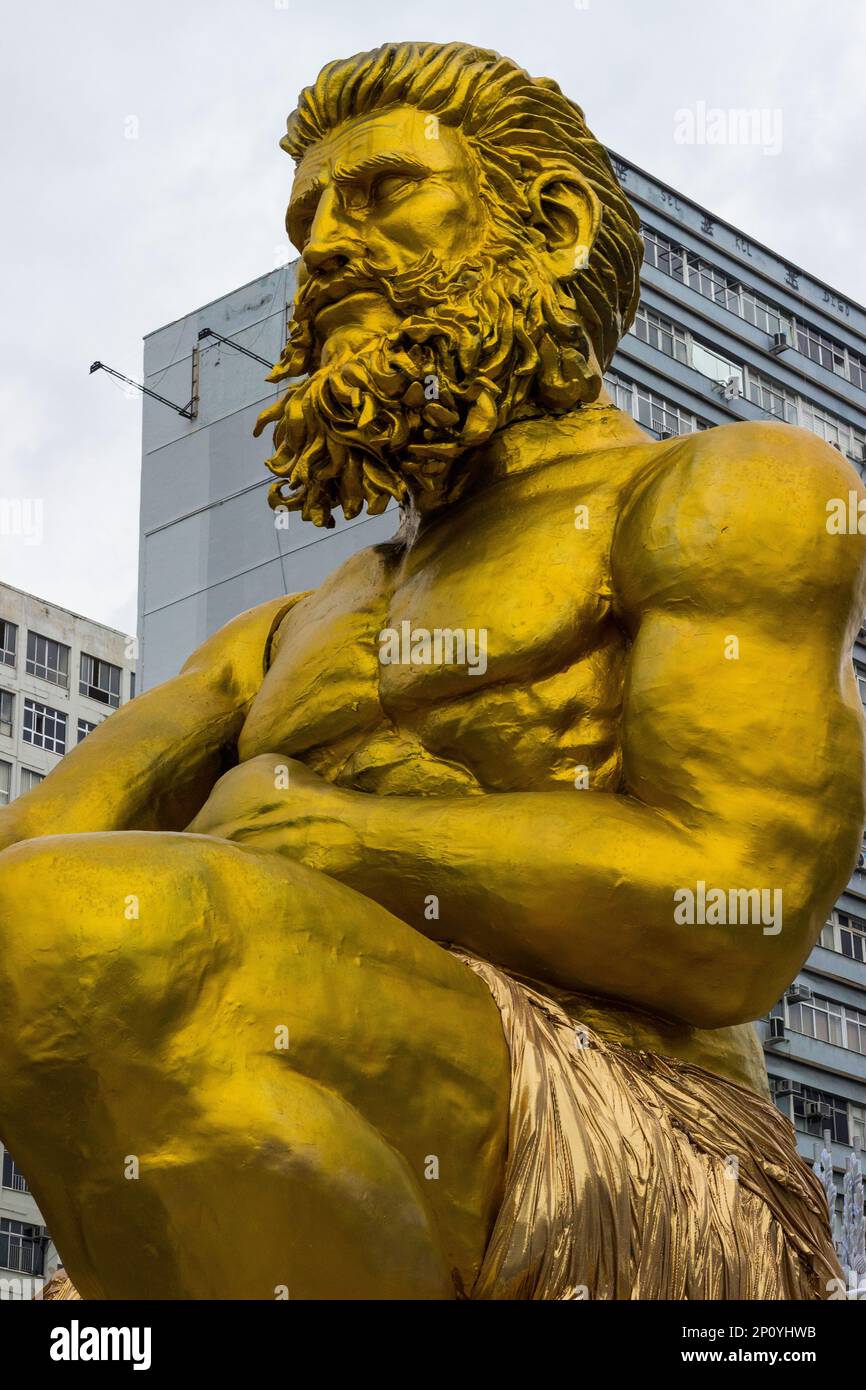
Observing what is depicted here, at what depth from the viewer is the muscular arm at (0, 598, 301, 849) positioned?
5.65m

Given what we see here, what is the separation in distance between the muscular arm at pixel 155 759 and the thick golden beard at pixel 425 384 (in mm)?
705

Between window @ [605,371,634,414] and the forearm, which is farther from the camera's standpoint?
window @ [605,371,634,414]

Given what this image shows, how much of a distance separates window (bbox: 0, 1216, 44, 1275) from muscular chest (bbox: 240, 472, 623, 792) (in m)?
37.9

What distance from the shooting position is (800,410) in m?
42.3

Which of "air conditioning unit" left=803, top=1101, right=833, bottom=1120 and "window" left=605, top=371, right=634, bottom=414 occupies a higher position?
"window" left=605, top=371, right=634, bottom=414

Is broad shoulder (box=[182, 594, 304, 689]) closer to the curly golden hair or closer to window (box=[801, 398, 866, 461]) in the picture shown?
the curly golden hair

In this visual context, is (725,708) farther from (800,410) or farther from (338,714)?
(800,410)

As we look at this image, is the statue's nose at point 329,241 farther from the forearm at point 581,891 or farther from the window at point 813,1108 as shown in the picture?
the window at point 813,1108

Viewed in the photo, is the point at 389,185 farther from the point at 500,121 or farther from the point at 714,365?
the point at 714,365

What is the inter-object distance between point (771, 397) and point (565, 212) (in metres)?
37.0

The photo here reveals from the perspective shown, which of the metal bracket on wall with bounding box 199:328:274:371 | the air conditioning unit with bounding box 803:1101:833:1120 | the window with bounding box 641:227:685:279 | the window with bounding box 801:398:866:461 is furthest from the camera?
the window with bounding box 801:398:866:461

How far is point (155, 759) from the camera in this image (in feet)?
19.0

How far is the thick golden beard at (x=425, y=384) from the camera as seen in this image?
527 centimetres

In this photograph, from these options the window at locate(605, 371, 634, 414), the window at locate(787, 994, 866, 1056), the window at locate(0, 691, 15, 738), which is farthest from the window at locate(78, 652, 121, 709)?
the window at locate(787, 994, 866, 1056)
